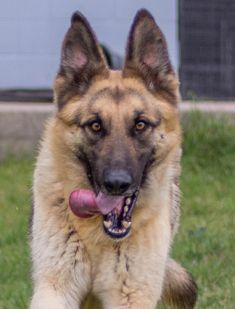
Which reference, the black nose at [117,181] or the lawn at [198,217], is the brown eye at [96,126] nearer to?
the black nose at [117,181]

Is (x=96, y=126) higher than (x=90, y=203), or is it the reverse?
(x=96, y=126)

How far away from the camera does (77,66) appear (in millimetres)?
5352

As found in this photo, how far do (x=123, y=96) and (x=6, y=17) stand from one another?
6.21 meters

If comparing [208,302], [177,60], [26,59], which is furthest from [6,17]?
[208,302]

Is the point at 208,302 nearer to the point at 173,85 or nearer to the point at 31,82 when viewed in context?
the point at 173,85

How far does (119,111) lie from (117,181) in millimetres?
401

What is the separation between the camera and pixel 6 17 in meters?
11.2

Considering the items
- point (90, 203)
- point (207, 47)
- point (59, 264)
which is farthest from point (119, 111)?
point (207, 47)

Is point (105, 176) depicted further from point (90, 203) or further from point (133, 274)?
point (133, 274)

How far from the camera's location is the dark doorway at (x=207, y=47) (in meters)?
10.6

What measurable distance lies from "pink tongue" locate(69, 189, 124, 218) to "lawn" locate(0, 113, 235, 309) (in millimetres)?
1137

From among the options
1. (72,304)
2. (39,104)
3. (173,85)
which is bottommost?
(39,104)

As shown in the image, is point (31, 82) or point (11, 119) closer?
point (11, 119)

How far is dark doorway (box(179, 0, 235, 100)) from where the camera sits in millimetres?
10641
